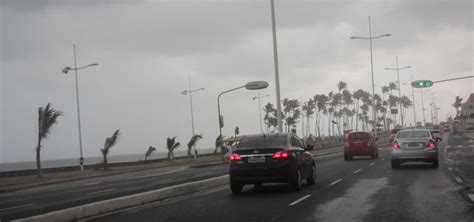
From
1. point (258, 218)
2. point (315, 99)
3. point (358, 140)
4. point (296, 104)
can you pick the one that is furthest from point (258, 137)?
point (315, 99)

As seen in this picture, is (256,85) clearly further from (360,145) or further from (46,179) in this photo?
(46,179)

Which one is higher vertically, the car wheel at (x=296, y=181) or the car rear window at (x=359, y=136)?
the car rear window at (x=359, y=136)

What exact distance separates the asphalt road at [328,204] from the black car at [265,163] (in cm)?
41

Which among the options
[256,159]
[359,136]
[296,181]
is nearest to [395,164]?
[359,136]

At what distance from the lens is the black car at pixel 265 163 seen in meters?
14.6

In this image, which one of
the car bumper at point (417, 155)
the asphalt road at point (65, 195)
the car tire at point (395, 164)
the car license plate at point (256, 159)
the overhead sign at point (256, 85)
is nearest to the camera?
the asphalt road at point (65, 195)

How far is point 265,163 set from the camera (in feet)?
48.2

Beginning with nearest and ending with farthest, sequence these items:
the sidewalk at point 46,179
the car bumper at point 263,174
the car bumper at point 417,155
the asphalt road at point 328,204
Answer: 1. the asphalt road at point 328,204
2. the car bumper at point 263,174
3. the car bumper at point 417,155
4. the sidewalk at point 46,179

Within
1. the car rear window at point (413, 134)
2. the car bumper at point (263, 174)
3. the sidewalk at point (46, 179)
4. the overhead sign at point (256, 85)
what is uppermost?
the overhead sign at point (256, 85)

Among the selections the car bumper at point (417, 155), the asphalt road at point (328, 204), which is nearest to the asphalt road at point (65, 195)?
the asphalt road at point (328, 204)

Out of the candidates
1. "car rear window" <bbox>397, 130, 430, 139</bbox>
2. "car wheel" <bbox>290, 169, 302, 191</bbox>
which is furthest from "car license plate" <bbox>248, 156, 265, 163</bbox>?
"car rear window" <bbox>397, 130, 430, 139</bbox>

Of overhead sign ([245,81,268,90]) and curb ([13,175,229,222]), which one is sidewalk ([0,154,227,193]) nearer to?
overhead sign ([245,81,268,90])

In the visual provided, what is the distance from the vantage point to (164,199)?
1480 cm

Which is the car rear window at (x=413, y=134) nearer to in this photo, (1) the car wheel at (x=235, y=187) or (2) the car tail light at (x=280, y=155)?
(2) the car tail light at (x=280, y=155)
